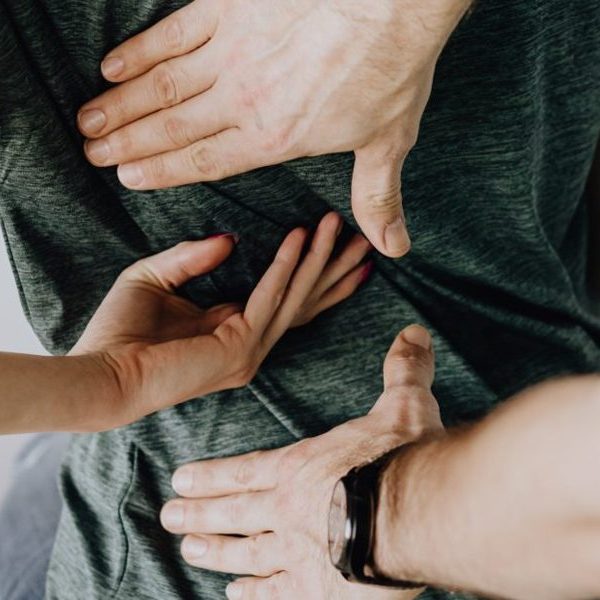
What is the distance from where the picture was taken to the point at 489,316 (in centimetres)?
108

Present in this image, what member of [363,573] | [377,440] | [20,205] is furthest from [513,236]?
[20,205]

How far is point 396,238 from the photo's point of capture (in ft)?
2.82

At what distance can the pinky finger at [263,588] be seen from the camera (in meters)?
0.94

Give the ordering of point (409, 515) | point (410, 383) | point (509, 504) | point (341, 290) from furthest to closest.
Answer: point (341, 290) < point (410, 383) < point (409, 515) < point (509, 504)

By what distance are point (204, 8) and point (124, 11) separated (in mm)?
72

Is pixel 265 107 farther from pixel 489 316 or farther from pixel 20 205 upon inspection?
pixel 489 316

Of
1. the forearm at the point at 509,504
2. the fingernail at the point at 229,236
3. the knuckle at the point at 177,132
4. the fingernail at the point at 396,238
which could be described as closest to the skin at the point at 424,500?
the forearm at the point at 509,504

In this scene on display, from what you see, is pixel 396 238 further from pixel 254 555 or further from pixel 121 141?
pixel 254 555

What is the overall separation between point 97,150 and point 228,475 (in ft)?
1.29

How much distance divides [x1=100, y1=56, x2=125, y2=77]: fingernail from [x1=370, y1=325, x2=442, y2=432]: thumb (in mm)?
401

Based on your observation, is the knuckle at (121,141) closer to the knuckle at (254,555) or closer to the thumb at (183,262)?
the thumb at (183,262)

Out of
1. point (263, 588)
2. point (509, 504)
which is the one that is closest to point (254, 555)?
point (263, 588)

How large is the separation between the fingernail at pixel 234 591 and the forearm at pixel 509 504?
234 millimetres

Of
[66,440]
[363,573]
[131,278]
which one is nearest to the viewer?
[363,573]
